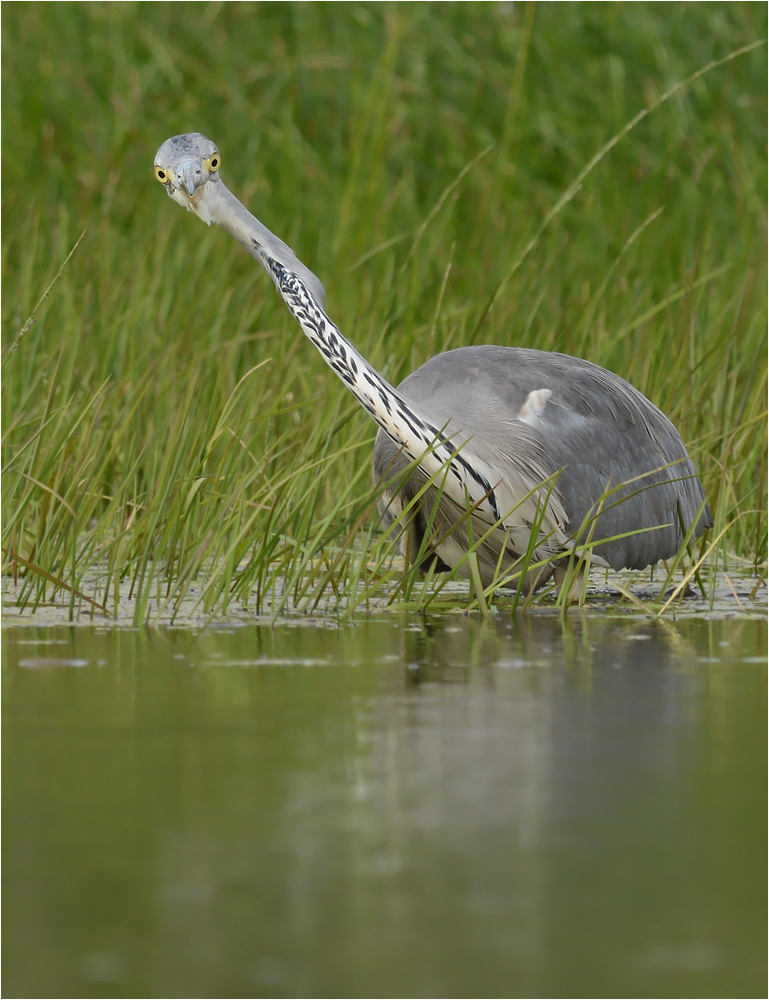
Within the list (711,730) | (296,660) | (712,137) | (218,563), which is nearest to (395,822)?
(711,730)

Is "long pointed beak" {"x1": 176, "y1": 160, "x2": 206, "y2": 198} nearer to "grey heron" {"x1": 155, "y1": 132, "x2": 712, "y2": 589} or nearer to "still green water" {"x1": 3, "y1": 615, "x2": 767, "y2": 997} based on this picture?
"grey heron" {"x1": 155, "y1": 132, "x2": 712, "y2": 589}

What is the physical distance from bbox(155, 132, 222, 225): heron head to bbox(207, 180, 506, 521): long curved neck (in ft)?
0.11

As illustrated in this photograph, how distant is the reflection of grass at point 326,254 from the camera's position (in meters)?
5.45

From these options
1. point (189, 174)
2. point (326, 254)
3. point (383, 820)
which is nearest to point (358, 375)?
point (189, 174)

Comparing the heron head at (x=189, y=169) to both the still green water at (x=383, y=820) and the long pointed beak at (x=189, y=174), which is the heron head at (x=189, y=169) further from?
the still green water at (x=383, y=820)

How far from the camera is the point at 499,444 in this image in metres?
5.57

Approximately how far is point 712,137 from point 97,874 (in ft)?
29.6

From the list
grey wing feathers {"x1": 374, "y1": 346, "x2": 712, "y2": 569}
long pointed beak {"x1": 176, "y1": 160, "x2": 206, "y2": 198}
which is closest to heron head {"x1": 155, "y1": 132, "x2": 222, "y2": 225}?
long pointed beak {"x1": 176, "y1": 160, "x2": 206, "y2": 198}

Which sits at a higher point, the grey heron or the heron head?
the heron head

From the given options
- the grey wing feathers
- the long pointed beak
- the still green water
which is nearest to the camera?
the still green water

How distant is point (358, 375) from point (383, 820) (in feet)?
7.84

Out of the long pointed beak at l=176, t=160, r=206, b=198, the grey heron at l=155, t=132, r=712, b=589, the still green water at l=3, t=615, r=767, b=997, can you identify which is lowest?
the still green water at l=3, t=615, r=767, b=997

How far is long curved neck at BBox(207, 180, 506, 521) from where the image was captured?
16.9 ft

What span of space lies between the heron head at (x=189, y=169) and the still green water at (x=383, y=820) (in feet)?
5.59
